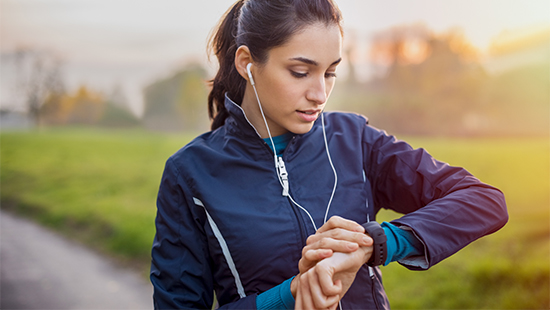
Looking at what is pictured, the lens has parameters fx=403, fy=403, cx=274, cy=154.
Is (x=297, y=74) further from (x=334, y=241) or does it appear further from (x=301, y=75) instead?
(x=334, y=241)

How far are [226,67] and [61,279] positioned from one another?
3867mm

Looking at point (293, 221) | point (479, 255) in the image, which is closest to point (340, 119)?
point (293, 221)

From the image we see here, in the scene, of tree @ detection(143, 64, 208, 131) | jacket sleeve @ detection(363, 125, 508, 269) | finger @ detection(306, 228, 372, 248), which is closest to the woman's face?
jacket sleeve @ detection(363, 125, 508, 269)

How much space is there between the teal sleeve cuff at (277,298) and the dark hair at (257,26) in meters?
0.90

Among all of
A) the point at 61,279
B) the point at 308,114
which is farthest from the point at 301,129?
the point at 61,279

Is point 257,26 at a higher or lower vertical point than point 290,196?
higher

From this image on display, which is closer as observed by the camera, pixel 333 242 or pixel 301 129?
pixel 333 242

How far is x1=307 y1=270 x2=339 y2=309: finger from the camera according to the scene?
1310mm

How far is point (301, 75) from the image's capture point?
1609 mm

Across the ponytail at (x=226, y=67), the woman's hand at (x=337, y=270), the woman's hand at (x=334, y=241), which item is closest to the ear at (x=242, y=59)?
the ponytail at (x=226, y=67)

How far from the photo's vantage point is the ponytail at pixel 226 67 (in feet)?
6.31

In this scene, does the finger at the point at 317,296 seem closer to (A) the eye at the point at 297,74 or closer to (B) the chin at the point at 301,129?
(B) the chin at the point at 301,129

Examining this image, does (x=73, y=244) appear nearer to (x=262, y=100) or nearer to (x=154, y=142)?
(x=262, y=100)

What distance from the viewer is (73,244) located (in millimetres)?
5645
